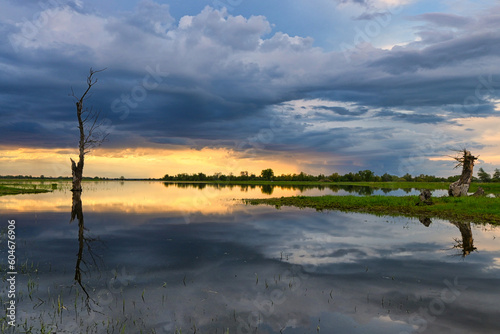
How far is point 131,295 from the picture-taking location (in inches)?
392

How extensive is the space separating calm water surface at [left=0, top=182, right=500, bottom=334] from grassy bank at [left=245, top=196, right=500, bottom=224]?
5.94 meters

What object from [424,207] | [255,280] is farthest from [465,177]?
[255,280]

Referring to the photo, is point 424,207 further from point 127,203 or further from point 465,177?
point 127,203

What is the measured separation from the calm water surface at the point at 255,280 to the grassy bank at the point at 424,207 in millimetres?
5937

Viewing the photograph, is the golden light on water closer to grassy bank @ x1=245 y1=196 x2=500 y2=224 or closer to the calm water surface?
grassy bank @ x1=245 y1=196 x2=500 y2=224

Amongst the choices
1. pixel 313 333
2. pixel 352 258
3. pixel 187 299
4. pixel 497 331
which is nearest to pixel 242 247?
pixel 352 258

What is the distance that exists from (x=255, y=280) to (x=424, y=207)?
92.1 ft

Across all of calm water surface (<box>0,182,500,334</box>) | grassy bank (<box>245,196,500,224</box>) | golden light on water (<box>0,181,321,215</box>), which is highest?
grassy bank (<box>245,196,500,224</box>)

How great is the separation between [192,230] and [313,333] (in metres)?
15.4

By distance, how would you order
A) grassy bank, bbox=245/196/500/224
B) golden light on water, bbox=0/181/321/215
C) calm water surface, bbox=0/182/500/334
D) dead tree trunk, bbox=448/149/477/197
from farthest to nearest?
1. dead tree trunk, bbox=448/149/477/197
2. golden light on water, bbox=0/181/321/215
3. grassy bank, bbox=245/196/500/224
4. calm water surface, bbox=0/182/500/334

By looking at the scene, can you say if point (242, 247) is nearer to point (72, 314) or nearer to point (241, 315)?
point (241, 315)

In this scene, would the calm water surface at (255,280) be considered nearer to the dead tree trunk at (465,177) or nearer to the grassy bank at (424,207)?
the grassy bank at (424,207)

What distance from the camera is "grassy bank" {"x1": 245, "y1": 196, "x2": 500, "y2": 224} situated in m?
27.6

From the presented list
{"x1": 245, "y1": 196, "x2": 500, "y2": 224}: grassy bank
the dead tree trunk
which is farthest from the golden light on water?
the dead tree trunk
